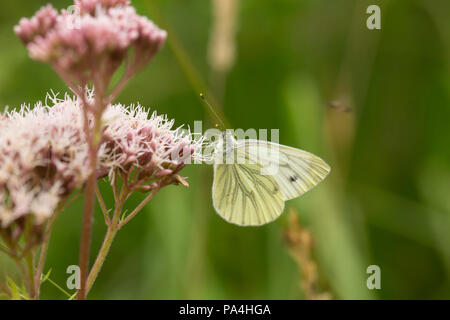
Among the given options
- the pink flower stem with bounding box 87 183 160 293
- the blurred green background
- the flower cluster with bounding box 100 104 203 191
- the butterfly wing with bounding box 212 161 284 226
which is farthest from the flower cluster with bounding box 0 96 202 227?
the blurred green background

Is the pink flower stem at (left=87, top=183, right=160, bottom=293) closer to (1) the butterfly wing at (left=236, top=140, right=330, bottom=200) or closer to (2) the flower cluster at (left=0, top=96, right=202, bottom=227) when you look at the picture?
(2) the flower cluster at (left=0, top=96, right=202, bottom=227)

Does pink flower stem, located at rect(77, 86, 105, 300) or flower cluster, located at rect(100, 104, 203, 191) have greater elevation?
flower cluster, located at rect(100, 104, 203, 191)

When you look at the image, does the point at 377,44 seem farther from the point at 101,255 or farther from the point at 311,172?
the point at 101,255

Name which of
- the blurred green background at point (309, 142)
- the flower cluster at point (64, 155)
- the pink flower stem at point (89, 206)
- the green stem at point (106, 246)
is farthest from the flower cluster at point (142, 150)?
the blurred green background at point (309, 142)

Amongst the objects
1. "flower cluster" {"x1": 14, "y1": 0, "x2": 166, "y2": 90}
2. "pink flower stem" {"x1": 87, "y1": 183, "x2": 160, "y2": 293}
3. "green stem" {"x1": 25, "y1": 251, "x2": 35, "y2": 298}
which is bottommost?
"green stem" {"x1": 25, "y1": 251, "x2": 35, "y2": 298}

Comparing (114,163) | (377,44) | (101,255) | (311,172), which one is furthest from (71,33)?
(377,44)

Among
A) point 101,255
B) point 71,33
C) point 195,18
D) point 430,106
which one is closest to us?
point 71,33

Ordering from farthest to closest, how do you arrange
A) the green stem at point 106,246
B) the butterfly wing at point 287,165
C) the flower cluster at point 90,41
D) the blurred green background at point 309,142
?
1. the blurred green background at point 309,142
2. the butterfly wing at point 287,165
3. the green stem at point 106,246
4. the flower cluster at point 90,41

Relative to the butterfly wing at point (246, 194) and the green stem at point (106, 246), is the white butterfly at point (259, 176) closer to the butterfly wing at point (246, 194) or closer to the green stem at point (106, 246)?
the butterfly wing at point (246, 194)

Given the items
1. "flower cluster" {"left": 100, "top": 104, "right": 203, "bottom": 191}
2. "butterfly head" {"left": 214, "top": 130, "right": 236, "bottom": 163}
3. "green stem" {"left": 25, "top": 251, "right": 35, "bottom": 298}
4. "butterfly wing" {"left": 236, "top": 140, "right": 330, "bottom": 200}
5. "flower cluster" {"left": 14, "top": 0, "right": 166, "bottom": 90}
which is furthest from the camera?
"butterfly wing" {"left": 236, "top": 140, "right": 330, "bottom": 200}
